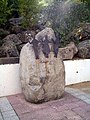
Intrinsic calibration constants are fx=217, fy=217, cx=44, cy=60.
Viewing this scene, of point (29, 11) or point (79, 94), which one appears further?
point (29, 11)

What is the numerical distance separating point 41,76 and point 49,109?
3.26 ft

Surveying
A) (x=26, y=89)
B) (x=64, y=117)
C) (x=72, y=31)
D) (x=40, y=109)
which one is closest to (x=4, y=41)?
(x=72, y=31)

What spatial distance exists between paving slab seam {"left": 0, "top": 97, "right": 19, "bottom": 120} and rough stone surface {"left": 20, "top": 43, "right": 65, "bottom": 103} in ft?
Answer: 2.06

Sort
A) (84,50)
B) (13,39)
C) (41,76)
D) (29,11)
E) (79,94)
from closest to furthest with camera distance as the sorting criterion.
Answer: (41,76), (79,94), (84,50), (13,39), (29,11)

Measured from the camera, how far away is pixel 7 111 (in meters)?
5.48

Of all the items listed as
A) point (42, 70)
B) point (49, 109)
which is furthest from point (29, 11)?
point (49, 109)

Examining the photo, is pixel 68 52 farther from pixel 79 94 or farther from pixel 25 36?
pixel 79 94

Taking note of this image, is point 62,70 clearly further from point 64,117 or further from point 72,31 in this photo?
point 72,31

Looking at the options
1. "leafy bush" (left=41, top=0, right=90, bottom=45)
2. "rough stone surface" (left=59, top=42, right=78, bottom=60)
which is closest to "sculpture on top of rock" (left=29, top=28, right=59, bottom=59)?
"rough stone surface" (left=59, top=42, right=78, bottom=60)

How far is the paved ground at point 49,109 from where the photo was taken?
505 cm

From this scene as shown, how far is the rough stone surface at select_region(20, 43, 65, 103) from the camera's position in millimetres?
6035

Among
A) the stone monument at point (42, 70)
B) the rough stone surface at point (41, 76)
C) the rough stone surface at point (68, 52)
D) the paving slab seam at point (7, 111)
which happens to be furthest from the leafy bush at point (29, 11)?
the paving slab seam at point (7, 111)

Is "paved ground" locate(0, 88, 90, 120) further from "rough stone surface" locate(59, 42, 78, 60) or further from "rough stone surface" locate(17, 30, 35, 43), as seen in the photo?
"rough stone surface" locate(17, 30, 35, 43)

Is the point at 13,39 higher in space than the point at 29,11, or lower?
lower
